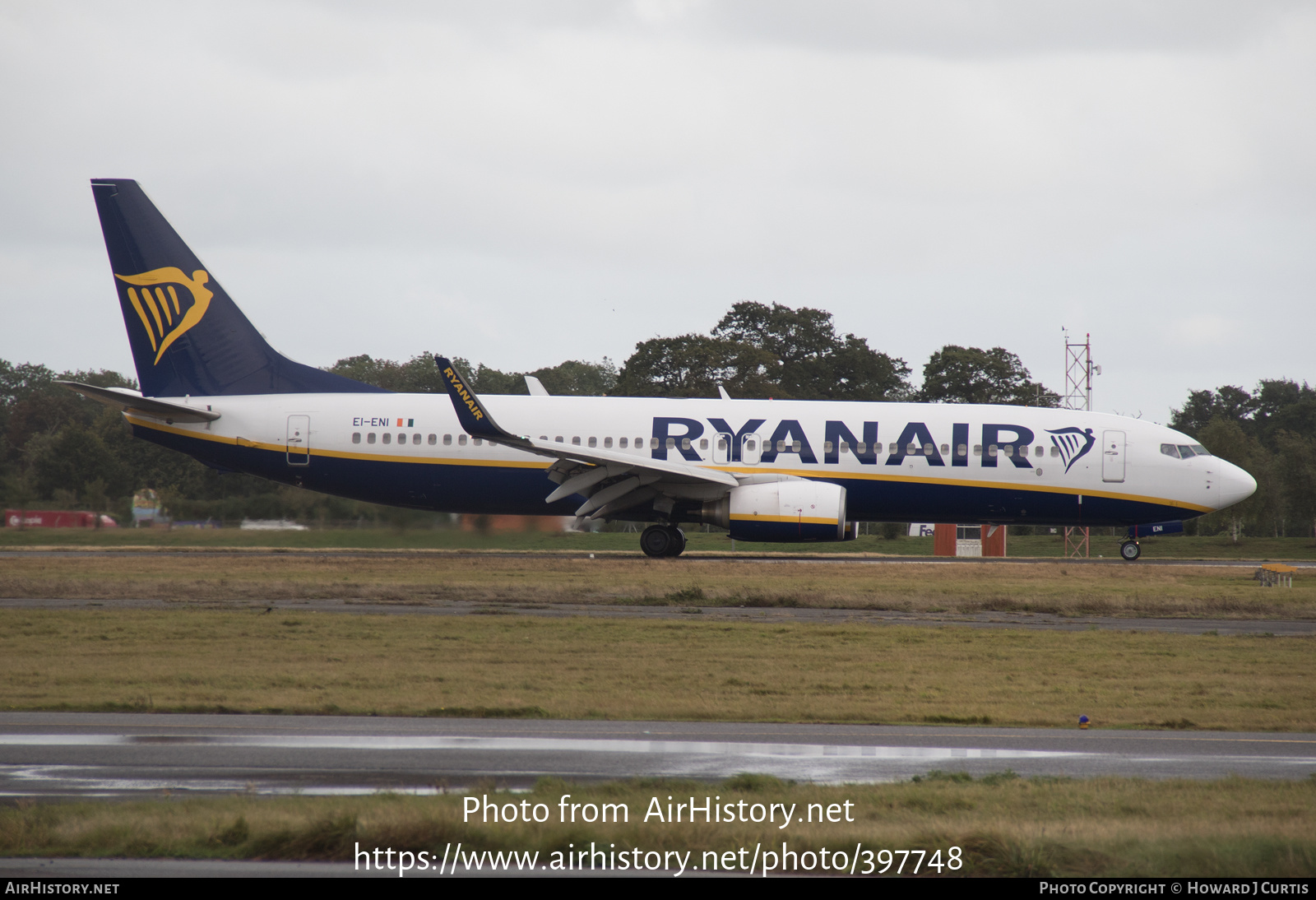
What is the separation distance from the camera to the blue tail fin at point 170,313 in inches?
1178

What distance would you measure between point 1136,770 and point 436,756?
17.3 feet

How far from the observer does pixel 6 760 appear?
327 inches

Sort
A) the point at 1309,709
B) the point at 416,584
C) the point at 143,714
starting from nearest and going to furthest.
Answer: the point at 143,714
the point at 1309,709
the point at 416,584

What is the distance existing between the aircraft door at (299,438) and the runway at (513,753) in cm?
1987

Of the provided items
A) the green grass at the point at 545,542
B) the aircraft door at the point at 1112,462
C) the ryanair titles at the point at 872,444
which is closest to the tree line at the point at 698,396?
the green grass at the point at 545,542

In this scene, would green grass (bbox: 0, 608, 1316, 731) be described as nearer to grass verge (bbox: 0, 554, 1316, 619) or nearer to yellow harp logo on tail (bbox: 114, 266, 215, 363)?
grass verge (bbox: 0, 554, 1316, 619)

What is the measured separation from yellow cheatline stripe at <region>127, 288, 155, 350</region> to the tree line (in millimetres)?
4447

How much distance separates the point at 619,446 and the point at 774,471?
13.2 ft

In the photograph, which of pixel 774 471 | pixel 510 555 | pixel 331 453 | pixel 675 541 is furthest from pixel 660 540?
pixel 331 453

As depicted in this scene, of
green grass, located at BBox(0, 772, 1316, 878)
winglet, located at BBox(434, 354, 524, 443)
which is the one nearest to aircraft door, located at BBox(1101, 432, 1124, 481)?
winglet, located at BBox(434, 354, 524, 443)

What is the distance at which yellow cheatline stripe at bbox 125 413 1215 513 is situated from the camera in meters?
28.4

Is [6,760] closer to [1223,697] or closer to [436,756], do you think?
[436,756]
